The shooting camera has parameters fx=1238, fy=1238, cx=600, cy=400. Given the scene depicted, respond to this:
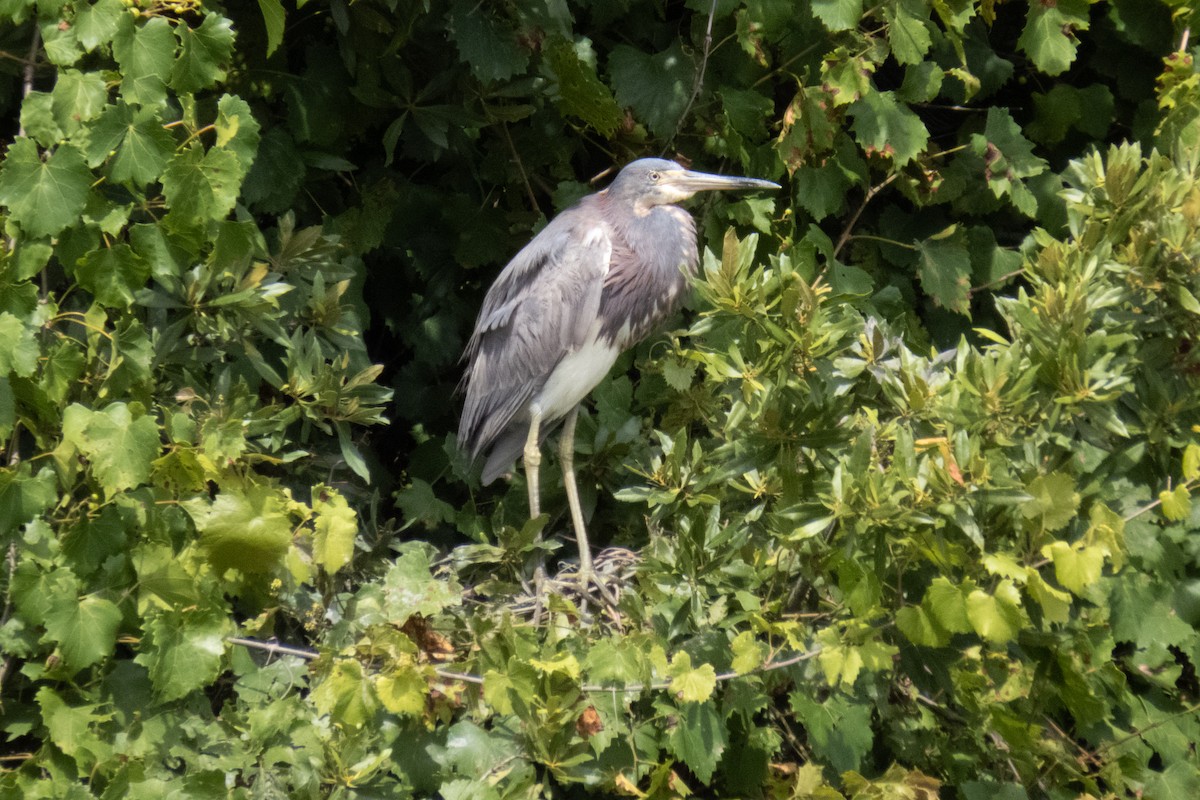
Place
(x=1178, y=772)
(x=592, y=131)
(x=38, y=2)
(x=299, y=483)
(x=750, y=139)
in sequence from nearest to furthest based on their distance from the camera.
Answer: (x=38, y=2)
(x=1178, y=772)
(x=299, y=483)
(x=750, y=139)
(x=592, y=131)

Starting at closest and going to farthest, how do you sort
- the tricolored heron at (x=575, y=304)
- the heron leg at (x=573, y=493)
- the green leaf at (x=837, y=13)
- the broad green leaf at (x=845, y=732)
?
the broad green leaf at (x=845, y=732) → the green leaf at (x=837, y=13) → the heron leg at (x=573, y=493) → the tricolored heron at (x=575, y=304)

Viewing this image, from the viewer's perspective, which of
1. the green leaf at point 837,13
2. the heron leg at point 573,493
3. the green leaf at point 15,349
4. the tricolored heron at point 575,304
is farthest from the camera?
the tricolored heron at point 575,304

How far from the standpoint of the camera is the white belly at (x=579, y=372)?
3.31 m

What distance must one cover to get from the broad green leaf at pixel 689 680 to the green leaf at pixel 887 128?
152 centimetres

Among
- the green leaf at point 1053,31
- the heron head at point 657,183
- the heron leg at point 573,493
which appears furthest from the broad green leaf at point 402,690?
the green leaf at point 1053,31

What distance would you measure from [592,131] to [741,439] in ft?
5.53

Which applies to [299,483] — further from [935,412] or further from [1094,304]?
[1094,304]

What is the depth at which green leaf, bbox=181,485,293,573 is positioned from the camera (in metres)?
2.07

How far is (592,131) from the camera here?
3.57m

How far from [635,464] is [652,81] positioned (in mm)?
989

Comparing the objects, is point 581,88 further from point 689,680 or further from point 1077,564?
point 1077,564

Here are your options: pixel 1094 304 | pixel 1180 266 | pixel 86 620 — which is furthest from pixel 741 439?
pixel 86 620

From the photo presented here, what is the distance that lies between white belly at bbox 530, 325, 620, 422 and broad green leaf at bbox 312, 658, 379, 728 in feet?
4.69

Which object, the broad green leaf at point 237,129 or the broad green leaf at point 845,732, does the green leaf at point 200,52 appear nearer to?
the broad green leaf at point 237,129
